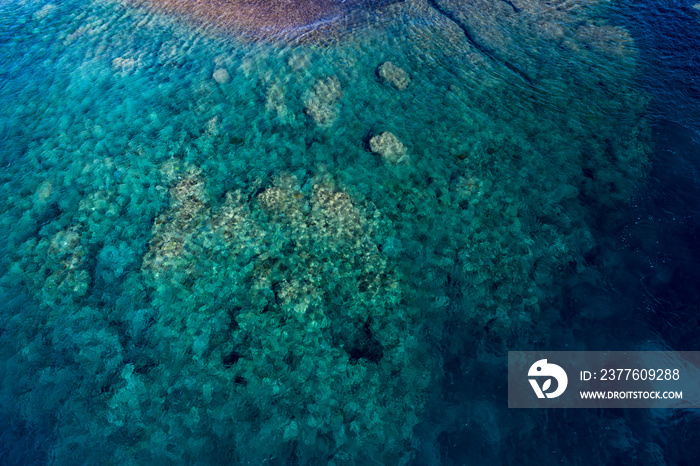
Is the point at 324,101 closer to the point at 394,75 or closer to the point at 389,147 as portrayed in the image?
the point at 394,75

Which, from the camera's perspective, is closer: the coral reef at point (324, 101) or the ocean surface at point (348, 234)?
the ocean surface at point (348, 234)

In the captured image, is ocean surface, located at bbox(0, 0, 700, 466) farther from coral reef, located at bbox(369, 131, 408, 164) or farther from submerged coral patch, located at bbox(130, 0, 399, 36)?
submerged coral patch, located at bbox(130, 0, 399, 36)

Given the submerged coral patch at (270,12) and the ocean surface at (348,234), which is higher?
the submerged coral patch at (270,12)

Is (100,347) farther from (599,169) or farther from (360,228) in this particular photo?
(599,169)

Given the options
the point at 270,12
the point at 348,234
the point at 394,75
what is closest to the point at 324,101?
the point at 394,75

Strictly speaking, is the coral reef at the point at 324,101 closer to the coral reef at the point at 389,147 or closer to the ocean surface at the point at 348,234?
the ocean surface at the point at 348,234

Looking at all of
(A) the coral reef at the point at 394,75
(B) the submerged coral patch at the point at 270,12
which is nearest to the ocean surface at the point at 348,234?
(A) the coral reef at the point at 394,75

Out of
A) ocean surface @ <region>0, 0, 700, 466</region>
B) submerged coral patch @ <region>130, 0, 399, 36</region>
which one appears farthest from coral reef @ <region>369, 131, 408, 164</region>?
submerged coral patch @ <region>130, 0, 399, 36</region>

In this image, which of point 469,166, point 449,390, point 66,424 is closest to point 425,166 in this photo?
point 469,166
